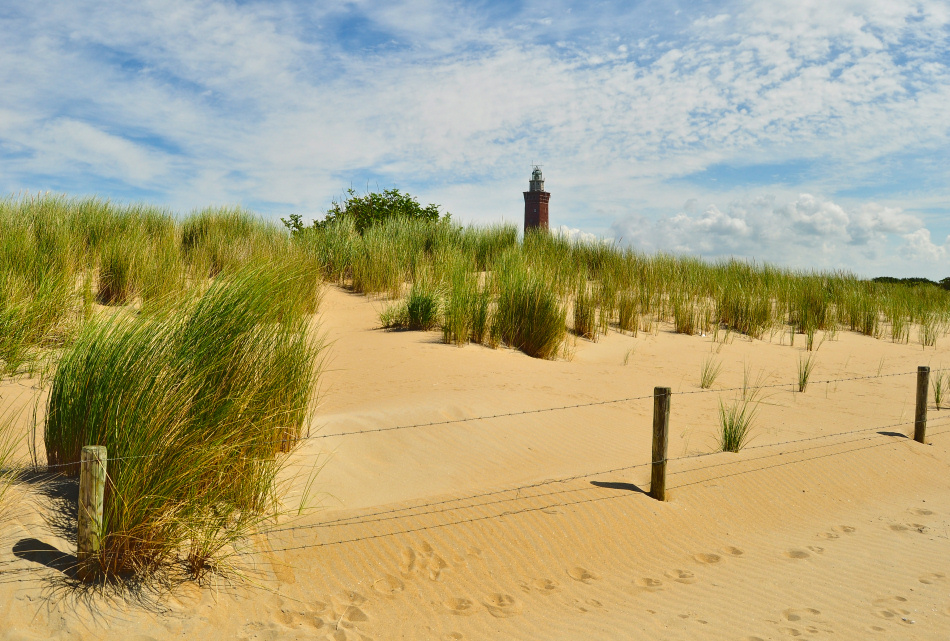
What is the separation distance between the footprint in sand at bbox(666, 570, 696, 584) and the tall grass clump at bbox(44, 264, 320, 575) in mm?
2660

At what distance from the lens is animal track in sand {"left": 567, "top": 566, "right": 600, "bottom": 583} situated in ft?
14.2

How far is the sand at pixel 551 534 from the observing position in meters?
3.60

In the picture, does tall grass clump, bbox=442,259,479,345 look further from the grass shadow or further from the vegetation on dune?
the grass shadow

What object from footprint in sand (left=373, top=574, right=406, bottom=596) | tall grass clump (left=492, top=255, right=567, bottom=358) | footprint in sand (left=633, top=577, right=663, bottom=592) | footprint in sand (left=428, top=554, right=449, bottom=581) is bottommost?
footprint in sand (left=633, top=577, right=663, bottom=592)

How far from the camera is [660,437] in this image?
5.27 metres

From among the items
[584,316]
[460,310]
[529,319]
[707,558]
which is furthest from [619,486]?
[584,316]

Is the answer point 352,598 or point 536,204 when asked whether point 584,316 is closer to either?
point 352,598

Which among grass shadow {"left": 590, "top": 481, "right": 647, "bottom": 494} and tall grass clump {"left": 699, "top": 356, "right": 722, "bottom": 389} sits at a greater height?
tall grass clump {"left": 699, "top": 356, "right": 722, "bottom": 389}

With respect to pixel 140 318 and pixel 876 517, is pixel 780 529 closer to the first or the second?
pixel 876 517

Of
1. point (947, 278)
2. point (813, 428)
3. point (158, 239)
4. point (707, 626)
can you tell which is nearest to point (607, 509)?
point (707, 626)

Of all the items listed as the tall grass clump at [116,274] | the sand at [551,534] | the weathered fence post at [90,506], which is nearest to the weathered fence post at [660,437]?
the sand at [551,534]

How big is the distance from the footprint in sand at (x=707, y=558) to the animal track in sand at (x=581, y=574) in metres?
0.83

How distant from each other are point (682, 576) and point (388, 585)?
194 cm

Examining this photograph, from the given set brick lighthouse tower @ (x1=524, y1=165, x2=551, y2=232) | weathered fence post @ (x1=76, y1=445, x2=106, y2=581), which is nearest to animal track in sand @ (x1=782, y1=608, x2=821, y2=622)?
weathered fence post @ (x1=76, y1=445, x2=106, y2=581)
